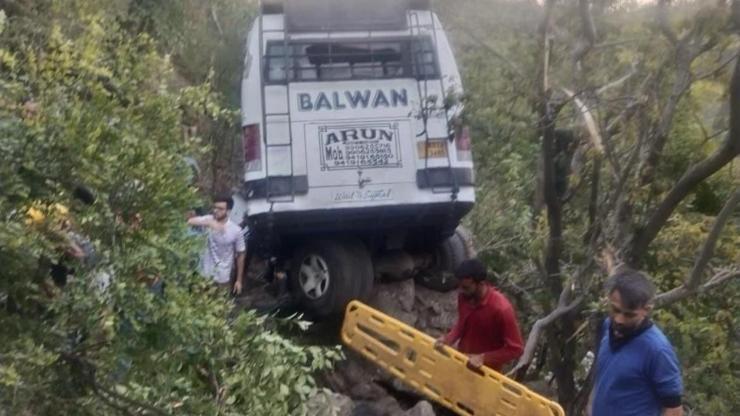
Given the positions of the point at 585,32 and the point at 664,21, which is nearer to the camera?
the point at 664,21

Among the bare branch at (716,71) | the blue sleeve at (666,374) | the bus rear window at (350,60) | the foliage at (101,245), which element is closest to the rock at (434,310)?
the bus rear window at (350,60)

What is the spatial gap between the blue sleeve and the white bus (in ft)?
16.0

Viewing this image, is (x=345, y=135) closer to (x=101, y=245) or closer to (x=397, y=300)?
(x=397, y=300)

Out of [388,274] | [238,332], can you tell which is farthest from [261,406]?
[388,274]

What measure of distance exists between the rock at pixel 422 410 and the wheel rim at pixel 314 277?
70.8 inches

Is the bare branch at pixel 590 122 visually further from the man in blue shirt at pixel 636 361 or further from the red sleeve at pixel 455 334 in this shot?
the man in blue shirt at pixel 636 361

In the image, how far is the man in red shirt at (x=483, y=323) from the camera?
25.4 feet

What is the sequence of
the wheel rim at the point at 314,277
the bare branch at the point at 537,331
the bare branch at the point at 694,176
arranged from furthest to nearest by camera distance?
the wheel rim at the point at 314,277 → the bare branch at the point at 537,331 → the bare branch at the point at 694,176

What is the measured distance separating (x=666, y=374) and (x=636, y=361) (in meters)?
0.13

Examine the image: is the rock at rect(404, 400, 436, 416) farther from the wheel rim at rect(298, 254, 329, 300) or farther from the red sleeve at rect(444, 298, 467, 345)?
the wheel rim at rect(298, 254, 329, 300)

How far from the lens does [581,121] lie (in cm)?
851

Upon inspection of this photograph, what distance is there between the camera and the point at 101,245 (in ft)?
15.7

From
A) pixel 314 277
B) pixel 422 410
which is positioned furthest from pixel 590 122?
pixel 314 277

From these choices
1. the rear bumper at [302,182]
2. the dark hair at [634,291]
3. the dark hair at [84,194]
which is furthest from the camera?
the rear bumper at [302,182]
